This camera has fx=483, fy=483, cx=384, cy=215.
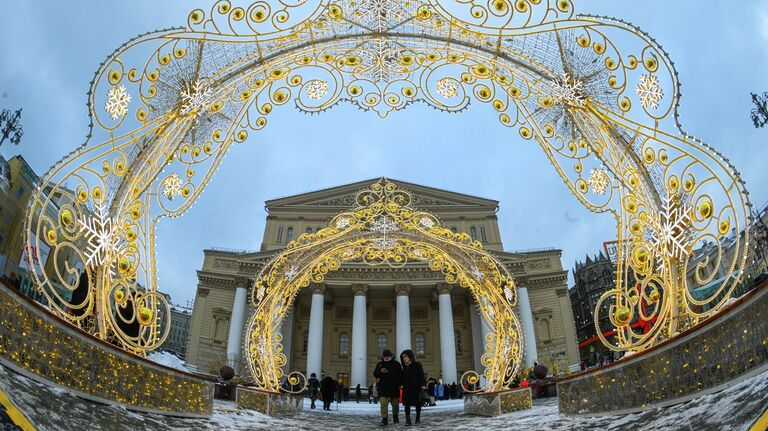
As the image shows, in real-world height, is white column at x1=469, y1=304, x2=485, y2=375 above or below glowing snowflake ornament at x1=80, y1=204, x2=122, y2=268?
above

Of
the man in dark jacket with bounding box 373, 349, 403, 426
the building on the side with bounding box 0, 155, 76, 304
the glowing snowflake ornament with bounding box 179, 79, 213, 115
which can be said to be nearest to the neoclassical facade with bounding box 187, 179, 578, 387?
the building on the side with bounding box 0, 155, 76, 304

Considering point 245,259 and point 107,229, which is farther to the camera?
point 245,259

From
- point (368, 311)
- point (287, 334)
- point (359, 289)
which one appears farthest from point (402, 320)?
point (287, 334)

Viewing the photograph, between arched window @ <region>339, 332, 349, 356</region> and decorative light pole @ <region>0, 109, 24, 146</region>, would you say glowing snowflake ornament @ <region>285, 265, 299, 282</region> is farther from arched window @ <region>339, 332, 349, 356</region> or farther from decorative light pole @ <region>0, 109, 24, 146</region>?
arched window @ <region>339, 332, 349, 356</region>

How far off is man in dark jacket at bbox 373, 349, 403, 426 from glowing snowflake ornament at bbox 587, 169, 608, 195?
4.04 meters

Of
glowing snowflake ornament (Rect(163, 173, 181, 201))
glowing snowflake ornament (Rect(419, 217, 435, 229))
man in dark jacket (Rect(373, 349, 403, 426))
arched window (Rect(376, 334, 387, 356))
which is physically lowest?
man in dark jacket (Rect(373, 349, 403, 426))

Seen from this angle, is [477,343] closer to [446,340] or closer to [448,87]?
[446,340]

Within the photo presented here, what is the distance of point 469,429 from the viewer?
23.7 feet

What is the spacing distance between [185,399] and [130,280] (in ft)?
5.61

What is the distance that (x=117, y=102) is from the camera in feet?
19.2

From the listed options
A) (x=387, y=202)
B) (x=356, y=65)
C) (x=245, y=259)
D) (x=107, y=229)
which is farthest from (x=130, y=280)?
(x=245, y=259)

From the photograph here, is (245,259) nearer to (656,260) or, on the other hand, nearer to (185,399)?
(185,399)

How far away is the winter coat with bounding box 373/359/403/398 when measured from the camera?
7.92 meters

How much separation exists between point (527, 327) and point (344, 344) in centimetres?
1447
